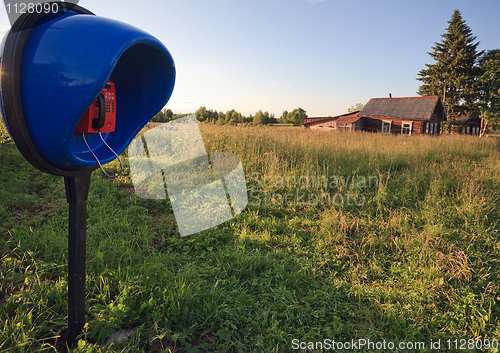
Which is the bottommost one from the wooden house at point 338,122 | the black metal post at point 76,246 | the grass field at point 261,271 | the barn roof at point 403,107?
the grass field at point 261,271

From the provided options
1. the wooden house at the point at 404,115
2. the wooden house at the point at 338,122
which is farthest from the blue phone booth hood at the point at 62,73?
the wooden house at the point at 404,115

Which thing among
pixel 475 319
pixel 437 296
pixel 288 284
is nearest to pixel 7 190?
pixel 288 284

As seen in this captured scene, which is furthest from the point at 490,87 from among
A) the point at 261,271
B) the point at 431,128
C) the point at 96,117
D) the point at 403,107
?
the point at 96,117

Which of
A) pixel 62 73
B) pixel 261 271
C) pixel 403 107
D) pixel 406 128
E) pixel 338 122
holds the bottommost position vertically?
pixel 261 271

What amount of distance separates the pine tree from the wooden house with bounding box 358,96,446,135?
5.21 meters

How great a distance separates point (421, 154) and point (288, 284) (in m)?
7.15

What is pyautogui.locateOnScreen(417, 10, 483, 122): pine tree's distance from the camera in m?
29.1

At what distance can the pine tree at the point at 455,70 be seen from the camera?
29078 mm

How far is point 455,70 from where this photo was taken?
2966 centimetres

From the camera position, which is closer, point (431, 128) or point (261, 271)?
Result: point (261, 271)

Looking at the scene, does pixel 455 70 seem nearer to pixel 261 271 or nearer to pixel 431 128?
pixel 431 128

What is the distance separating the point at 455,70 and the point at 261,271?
37383mm

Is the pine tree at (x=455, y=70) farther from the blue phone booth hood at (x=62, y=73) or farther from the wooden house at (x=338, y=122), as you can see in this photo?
the blue phone booth hood at (x=62, y=73)

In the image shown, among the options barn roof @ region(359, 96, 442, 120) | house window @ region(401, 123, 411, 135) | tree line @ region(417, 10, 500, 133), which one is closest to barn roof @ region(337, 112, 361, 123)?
barn roof @ region(359, 96, 442, 120)
